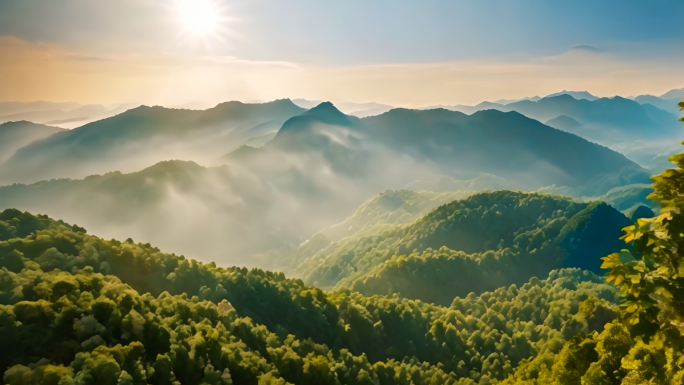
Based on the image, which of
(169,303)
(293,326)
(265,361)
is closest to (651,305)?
(265,361)

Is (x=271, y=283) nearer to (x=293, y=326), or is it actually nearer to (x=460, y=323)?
(x=293, y=326)

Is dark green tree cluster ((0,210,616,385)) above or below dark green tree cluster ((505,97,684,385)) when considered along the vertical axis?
below

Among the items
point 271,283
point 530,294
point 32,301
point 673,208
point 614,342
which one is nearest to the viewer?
point 673,208

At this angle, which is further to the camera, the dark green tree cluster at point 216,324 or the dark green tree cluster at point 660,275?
the dark green tree cluster at point 216,324

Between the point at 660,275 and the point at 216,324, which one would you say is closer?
the point at 660,275

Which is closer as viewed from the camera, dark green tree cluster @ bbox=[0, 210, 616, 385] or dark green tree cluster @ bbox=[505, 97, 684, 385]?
dark green tree cluster @ bbox=[505, 97, 684, 385]

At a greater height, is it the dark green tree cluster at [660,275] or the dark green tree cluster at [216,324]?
the dark green tree cluster at [660,275]

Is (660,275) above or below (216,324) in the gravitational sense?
above

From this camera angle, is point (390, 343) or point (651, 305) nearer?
point (651, 305)
